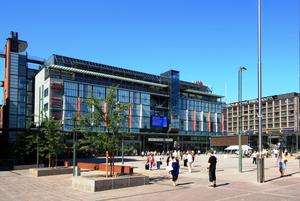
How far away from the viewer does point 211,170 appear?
16781 mm

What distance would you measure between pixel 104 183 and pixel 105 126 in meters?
3.37

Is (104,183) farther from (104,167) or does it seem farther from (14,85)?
(14,85)

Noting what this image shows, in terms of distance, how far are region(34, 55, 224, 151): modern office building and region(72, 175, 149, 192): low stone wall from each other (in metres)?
56.6

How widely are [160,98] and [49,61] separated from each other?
33.0m

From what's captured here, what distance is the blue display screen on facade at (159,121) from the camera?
95.7m

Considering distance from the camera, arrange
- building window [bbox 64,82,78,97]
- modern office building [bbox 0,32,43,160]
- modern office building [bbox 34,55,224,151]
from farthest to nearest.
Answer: building window [bbox 64,82,78,97], modern office building [bbox 34,55,224,151], modern office building [bbox 0,32,43,160]

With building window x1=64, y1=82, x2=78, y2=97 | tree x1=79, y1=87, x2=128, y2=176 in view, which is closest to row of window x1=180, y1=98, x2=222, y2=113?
building window x1=64, y1=82, x2=78, y2=97

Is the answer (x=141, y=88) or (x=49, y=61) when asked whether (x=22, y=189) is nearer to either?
(x=49, y=61)

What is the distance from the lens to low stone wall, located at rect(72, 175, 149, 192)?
16281mm

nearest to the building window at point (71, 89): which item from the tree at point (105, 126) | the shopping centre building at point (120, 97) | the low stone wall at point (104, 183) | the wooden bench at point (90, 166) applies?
the shopping centre building at point (120, 97)

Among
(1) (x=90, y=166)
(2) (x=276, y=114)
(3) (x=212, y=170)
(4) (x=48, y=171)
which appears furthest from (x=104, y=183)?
(2) (x=276, y=114)

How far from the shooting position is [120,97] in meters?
88.7

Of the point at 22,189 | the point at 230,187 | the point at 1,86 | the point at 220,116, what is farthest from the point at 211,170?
the point at 220,116

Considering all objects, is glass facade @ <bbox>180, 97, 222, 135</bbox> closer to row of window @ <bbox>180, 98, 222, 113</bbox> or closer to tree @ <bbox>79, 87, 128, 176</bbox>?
row of window @ <bbox>180, 98, 222, 113</bbox>
